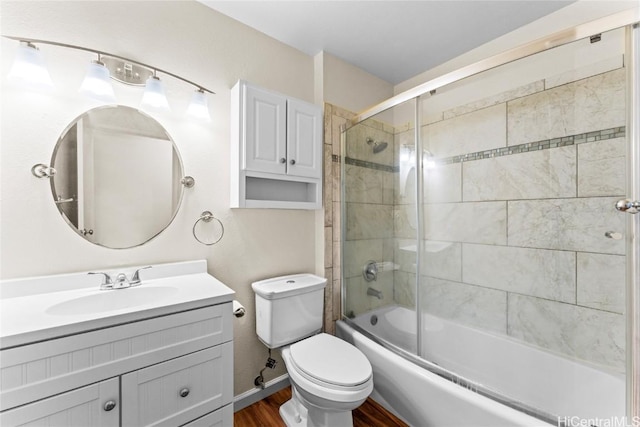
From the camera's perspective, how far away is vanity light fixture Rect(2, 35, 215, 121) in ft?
3.49

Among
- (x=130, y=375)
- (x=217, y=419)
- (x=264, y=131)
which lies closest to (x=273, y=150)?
(x=264, y=131)

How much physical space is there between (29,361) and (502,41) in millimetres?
2930

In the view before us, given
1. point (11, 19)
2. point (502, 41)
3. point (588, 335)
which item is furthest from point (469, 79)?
point (11, 19)

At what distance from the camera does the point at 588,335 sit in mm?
1281

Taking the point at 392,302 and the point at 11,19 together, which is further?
the point at 392,302

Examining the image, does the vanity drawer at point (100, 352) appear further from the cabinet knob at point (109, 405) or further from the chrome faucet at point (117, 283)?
the chrome faucet at point (117, 283)

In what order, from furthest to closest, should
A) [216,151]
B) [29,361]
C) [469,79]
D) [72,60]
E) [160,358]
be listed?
[216,151] < [469,79] < [72,60] < [160,358] < [29,361]

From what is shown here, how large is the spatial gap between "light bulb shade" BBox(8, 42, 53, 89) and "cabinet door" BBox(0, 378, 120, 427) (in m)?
1.20

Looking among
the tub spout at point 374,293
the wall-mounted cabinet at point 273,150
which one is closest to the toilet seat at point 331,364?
the tub spout at point 374,293

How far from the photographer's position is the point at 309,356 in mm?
1395

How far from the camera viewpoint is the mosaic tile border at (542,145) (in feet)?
3.87

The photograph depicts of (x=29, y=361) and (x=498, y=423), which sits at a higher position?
(x=29, y=361)

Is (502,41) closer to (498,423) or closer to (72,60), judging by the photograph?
(498,423)

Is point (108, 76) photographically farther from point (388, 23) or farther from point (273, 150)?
point (388, 23)
